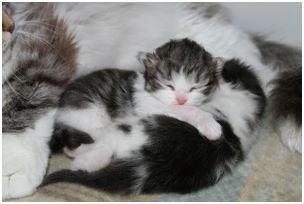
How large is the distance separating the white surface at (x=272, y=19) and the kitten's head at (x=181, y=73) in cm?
54

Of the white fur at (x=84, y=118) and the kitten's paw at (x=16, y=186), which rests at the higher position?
the white fur at (x=84, y=118)

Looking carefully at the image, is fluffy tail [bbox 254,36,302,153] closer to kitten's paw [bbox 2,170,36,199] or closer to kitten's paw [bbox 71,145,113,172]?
kitten's paw [bbox 71,145,113,172]

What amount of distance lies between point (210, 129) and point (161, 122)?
136mm

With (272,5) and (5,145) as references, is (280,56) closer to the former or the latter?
(272,5)

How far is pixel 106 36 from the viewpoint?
174 centimetres

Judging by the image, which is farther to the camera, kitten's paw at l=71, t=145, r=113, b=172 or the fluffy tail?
the fluffy tail

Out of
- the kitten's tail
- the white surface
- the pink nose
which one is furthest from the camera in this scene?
the white surface

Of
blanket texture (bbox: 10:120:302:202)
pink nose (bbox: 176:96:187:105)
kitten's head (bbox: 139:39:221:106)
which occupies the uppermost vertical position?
kitten's head (bbox: 139:39:221:106)

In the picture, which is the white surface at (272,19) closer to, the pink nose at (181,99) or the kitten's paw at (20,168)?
the pink nose at (181,99)

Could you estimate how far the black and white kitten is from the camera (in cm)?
138

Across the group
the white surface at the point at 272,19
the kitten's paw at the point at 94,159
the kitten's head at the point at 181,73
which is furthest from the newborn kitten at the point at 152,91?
the white surface at the point at 272,19

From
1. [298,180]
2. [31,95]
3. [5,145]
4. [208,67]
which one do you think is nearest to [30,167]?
[5,145]

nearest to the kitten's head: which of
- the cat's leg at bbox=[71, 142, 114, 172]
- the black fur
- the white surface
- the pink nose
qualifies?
the pink nose

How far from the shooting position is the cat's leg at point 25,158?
1397 mm
